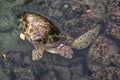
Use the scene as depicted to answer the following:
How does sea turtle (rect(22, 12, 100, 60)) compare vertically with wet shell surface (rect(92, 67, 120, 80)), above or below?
above

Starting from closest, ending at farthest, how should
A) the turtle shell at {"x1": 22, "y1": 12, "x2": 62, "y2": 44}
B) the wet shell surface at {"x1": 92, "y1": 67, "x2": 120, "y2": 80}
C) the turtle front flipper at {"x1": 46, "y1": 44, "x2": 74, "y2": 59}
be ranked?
the wet shell surface at {"x1": 92, "y1": 67, "x2": 120, "y2": 80} → the turtle shell at {"x1": 22, "y1": 12, "x2": 62, "y2": 44} → the turtle front flipper at {"x1": 46, "y1": 44, "x2": 74, "y2": 59}

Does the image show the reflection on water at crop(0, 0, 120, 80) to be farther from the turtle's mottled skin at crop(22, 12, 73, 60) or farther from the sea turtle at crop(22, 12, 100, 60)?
the turtle's mottled skin at crop(22, 12, 73, 60)

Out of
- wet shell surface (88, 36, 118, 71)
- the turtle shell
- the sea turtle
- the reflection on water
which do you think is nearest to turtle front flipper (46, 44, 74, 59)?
the sea turtle

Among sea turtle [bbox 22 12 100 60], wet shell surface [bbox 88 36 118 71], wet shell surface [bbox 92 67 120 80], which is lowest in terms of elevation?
wet shell surface [bbox 92 67 120 80]

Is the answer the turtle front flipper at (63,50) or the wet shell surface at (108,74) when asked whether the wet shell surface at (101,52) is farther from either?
the turtle front flipper at (63,50)

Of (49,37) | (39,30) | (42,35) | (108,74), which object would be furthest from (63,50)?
(108,74)

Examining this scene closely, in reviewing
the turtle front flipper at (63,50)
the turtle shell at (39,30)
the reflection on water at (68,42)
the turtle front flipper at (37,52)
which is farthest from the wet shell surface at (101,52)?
the turtle front flipper at (37,52)

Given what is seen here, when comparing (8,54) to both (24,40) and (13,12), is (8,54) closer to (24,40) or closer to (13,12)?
(24,40)
